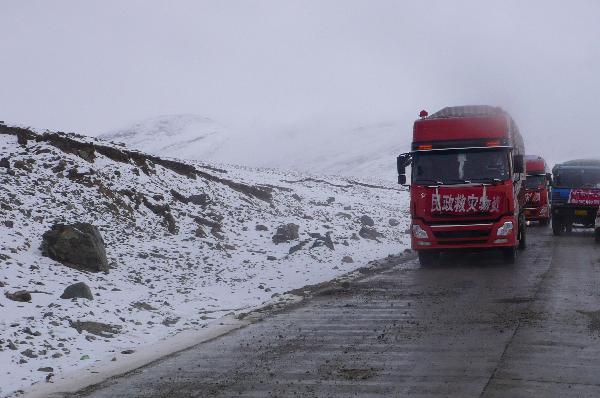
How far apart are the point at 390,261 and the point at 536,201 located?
15.3m

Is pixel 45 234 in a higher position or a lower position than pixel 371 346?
higher

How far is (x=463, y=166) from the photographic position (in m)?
16.1

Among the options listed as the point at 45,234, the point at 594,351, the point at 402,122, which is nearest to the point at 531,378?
the point at 594,351

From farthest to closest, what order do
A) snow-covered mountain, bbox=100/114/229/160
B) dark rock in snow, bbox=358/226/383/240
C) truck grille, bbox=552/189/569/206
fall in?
snow-covered mountain, bbox=100/114/229/160 < truck grille, bbox=552/189/569/206 < dark rock in snow, bbox=358/226/383/240

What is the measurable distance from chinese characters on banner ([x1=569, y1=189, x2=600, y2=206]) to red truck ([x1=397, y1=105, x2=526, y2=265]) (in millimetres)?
10383

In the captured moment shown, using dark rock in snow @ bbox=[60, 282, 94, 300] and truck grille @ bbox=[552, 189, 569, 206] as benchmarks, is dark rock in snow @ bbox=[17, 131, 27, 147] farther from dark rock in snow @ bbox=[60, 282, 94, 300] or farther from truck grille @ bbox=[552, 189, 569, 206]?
truck grille @ bbox=[552, 189, 569, 206]

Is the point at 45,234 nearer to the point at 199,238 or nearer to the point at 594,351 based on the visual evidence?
the point at 199,238

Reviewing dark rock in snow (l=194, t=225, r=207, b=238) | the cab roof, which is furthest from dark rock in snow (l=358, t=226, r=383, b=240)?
the cab roof

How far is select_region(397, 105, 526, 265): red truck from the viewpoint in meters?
16.0

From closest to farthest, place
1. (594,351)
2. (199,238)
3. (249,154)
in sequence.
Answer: (594,351) < (199,238) < (249,154)

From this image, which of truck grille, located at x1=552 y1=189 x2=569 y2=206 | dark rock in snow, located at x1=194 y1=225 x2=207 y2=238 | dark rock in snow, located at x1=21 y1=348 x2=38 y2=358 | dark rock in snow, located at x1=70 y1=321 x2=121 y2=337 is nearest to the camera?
dark rock in snow, located at x1=21 y1=348 x2=38 y2=358

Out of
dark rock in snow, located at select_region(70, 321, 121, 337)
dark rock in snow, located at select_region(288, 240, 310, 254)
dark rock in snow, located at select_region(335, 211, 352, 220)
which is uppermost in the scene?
dark rock in snow, located at select_region(70, 321, 121, 337)

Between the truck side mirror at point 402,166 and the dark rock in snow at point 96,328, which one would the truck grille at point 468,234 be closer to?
the truck side mirror at point 402,166

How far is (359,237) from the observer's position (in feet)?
78.1
